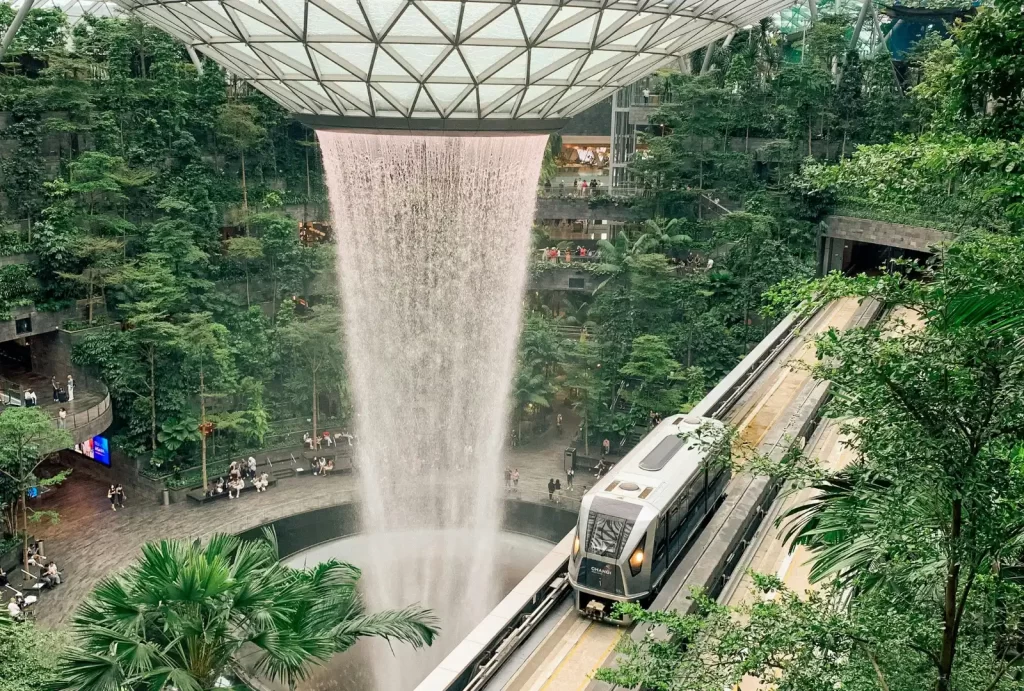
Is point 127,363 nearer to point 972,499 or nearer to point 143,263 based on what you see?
point 143,263

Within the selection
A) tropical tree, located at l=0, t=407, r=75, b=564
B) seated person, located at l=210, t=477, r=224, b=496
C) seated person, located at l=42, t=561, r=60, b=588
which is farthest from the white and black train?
seated person, located at l=210, t=477, r=224, b=496

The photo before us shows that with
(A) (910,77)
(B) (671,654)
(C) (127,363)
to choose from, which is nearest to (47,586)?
(C) (127,363)

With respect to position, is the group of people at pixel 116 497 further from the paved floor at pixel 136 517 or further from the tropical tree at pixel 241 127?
the tropical tree at pixel 241 127

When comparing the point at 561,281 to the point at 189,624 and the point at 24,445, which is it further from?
the point at 189,624

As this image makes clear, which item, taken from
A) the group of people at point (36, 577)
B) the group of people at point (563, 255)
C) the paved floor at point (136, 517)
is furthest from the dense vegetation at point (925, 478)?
the group of people at point (563, 255)

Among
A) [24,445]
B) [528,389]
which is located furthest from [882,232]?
[24,445]
